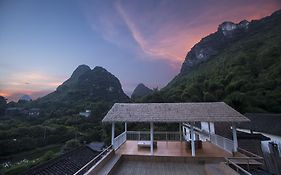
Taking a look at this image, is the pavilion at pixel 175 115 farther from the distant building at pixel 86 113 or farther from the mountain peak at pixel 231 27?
the mountain peak at pixel 231 27

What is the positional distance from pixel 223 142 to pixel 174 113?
11.3 ft

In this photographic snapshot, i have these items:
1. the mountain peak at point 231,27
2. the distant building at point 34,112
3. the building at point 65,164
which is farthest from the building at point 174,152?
the mountain peak at point 231,27

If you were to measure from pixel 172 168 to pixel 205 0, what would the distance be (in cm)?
1260

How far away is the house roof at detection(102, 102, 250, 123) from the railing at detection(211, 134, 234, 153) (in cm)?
153

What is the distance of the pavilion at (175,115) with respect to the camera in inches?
371

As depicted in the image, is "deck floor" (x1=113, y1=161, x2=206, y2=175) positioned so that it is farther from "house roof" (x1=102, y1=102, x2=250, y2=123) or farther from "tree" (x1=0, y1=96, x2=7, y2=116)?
"tree" (x1=0, y1=96, x2=7, y2=116)

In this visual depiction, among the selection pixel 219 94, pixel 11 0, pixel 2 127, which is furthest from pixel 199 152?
pixel 2 127

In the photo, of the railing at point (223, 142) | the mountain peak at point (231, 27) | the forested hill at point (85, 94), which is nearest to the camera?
the railing at point (223, 142)

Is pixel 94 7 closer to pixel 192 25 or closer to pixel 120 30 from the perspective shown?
pixel 120 30

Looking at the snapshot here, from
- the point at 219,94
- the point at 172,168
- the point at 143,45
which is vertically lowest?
the point at 172,168

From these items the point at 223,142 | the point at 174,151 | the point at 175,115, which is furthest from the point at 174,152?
the point at 223,142

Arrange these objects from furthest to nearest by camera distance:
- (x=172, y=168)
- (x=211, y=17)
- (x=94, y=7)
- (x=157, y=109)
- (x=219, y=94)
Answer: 1. (x=219, y=94)
2. (x=211, y=17)
3. (x=94, y=7)
4. (x=157, y=109)
5. (x=172, y=168)

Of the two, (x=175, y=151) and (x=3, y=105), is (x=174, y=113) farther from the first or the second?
(x=3, y=105)

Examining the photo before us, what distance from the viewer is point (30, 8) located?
9.61 meters
